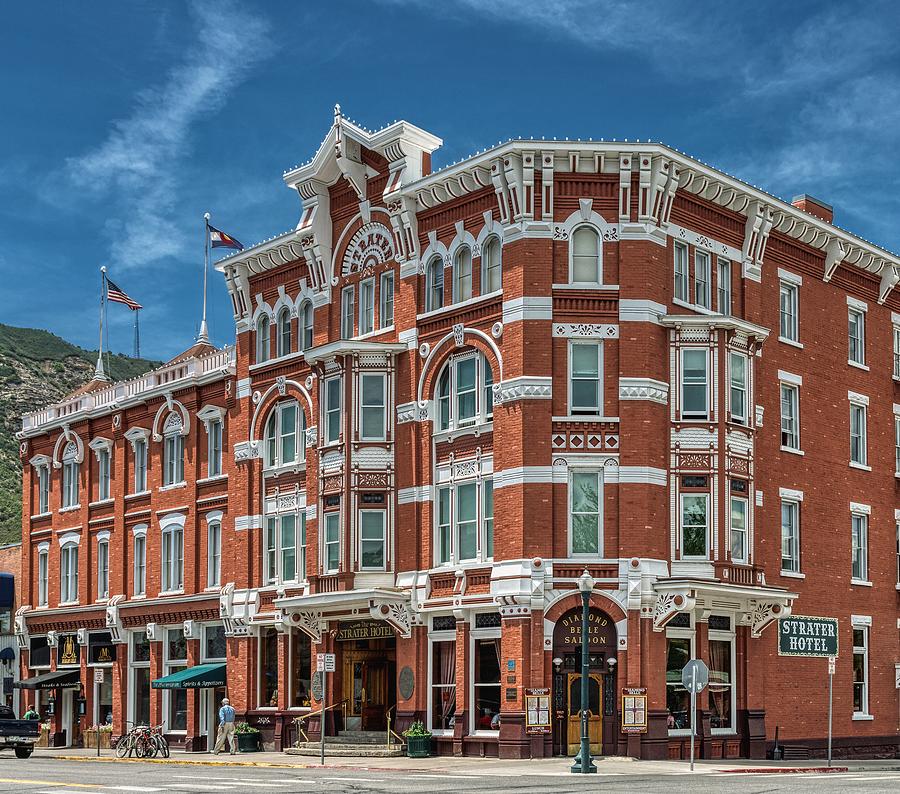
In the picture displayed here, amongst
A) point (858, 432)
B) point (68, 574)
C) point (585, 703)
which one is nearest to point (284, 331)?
point (68, 574)

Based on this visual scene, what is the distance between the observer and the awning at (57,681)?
2361 inches

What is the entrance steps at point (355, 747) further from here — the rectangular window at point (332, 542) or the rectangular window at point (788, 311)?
the rectangular window at point (788, 311)

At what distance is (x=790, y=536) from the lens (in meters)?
45.8

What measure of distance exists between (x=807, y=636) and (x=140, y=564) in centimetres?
2690

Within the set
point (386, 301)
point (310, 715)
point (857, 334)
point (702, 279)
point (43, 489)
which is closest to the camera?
point (702, 279)

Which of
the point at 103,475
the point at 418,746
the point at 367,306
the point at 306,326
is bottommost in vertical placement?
the point at 418,746

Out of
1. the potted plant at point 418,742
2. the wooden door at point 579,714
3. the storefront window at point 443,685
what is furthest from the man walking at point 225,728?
the wooden door at point 579,714

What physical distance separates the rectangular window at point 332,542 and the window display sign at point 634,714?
1079 centimetres

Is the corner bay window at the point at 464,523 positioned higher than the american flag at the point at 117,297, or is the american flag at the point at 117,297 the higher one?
the american flag at the point at 117,297

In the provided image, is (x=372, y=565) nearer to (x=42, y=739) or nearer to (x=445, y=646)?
(x=445, y=646)

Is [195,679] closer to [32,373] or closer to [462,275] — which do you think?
[462,275]

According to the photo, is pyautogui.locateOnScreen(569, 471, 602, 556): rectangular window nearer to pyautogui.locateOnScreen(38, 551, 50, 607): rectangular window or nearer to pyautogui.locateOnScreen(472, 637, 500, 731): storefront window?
pyautogui.locateOnScreen(472, 637, 500, 731): storefront window

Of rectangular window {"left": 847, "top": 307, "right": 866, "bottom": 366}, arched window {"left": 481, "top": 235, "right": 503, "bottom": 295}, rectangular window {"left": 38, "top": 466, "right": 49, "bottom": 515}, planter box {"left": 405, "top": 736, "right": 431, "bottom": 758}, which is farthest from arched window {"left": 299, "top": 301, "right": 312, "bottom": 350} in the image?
rectangular window {"left": 38, "top": 466, "right": 49, "bottom": 515}

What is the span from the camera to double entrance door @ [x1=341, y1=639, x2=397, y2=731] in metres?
45.3
